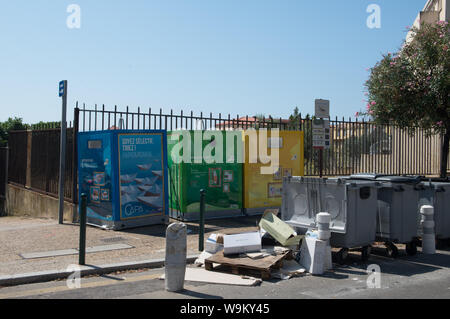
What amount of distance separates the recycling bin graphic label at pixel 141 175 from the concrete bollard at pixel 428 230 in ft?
19.2

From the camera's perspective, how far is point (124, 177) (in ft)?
35.6

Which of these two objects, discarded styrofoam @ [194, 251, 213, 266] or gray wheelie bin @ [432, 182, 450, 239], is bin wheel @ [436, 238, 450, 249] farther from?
discarded styrofoam @ [194, 251, 213, 266]

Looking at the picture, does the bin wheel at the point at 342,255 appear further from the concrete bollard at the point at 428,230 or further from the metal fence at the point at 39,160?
the metal fence at the point at 39,160

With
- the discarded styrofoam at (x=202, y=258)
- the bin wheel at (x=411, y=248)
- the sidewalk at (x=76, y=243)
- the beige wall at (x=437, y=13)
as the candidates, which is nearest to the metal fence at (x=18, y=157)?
the sidewalk at (x=76, y=243)

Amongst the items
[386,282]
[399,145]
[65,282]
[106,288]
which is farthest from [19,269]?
[399,145]

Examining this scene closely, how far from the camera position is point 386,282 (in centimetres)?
677

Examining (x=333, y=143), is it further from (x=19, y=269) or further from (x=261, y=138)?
(x=19, y=269)

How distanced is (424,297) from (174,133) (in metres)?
7.95

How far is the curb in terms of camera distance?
6637 millimetres

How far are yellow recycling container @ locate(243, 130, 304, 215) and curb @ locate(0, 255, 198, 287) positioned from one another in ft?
16.5

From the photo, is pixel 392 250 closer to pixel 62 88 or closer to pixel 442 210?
pixel 442 210

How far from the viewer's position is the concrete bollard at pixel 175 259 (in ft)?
20.3

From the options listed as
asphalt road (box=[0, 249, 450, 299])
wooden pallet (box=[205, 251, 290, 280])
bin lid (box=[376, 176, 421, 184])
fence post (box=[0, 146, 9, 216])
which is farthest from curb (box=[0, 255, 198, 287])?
fence post (box=[0, 146, 9, 216])

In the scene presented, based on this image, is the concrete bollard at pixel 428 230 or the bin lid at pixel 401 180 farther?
the concrete bollard at pixel 428 230
